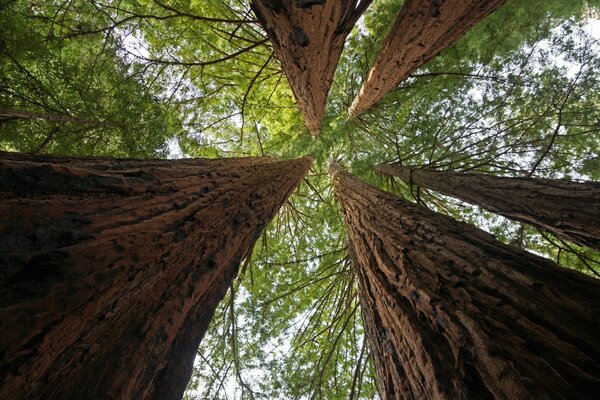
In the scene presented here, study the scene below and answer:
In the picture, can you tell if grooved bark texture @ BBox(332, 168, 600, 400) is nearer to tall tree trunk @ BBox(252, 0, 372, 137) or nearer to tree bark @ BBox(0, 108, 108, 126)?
tall tree trunk @ BBox(252, 0, 372, 137)

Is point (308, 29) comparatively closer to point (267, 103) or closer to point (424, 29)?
point (424, 29)

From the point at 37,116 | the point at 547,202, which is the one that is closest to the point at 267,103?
the point at 37,116

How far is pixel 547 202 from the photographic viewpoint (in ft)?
8.37

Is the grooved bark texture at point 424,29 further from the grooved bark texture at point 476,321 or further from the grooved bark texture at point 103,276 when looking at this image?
the grooved bark texture at point 103,276

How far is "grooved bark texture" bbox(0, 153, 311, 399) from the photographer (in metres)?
0.84

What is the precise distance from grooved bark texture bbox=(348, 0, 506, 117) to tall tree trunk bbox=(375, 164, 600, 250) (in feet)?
5.32

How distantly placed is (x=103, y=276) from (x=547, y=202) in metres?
3.05

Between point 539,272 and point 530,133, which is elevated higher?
point 530,133

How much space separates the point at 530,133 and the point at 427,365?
219 inches

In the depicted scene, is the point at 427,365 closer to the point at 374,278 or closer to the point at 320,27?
the point at 374,278

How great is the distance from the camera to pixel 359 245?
286 centimetres

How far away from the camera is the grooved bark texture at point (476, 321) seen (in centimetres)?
95

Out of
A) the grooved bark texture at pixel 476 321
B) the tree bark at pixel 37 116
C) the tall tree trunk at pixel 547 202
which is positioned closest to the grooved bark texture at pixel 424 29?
the tall tree trunk at pixel 547 202

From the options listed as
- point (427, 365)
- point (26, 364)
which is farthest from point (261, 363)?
point (26, 364)
